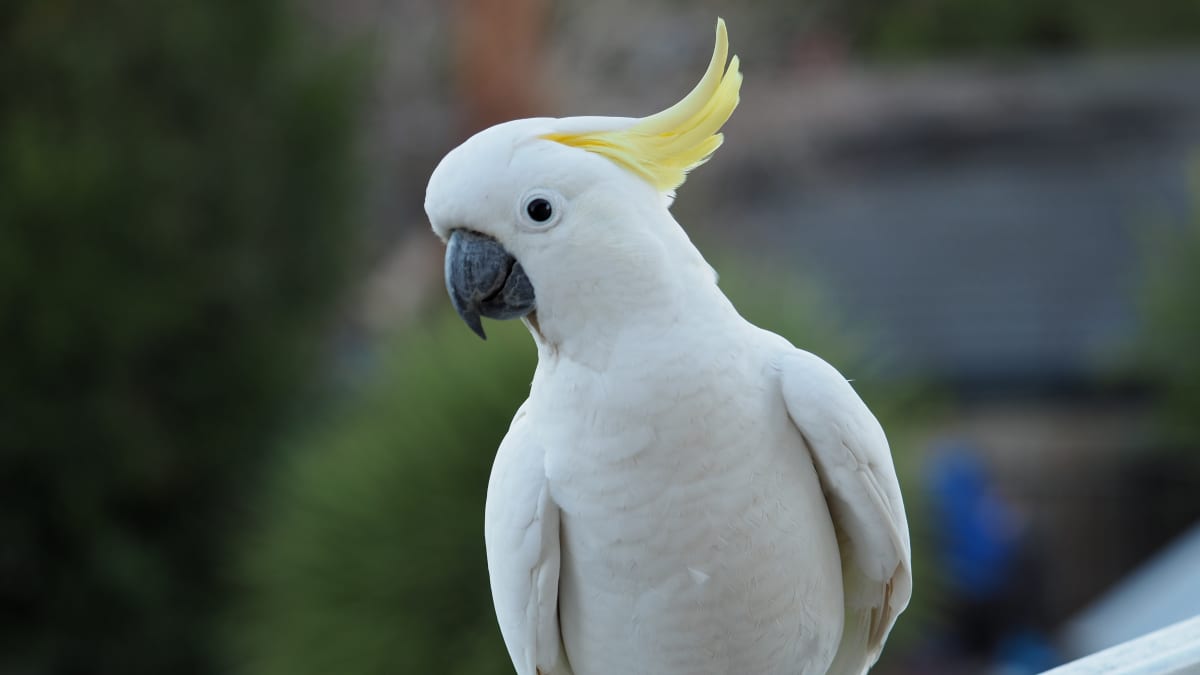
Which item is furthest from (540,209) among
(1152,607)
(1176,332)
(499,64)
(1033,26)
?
(1033,26)

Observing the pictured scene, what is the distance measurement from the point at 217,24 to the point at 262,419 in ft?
4.57

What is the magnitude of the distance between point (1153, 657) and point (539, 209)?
68 centimetres

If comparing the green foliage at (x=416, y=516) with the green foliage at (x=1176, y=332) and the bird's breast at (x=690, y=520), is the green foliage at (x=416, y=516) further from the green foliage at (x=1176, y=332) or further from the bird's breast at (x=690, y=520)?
the green foliage at (x=1176, y=332)

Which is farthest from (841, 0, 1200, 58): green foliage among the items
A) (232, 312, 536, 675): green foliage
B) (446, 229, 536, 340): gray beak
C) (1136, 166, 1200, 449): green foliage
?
(446, 229, 536, 340): gray beak

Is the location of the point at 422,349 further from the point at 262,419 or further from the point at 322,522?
the point at 262,419

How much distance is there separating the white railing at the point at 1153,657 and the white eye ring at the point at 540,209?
601 mm

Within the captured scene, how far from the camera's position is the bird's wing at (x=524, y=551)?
1.29 m

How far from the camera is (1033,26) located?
40.4ft

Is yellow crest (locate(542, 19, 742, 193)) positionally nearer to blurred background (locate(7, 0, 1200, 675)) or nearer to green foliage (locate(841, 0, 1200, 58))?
blurred background (locate(7, 0, 1200, 675))

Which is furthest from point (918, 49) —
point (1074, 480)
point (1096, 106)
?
point (1074, 480)

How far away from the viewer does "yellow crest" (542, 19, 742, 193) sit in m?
1.20

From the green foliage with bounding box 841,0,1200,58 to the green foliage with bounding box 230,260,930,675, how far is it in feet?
31.5

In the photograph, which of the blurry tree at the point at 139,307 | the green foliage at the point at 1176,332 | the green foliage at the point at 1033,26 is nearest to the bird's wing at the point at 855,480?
the blurry tree at the point at 139,307

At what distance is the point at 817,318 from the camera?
3.37 m
